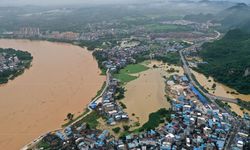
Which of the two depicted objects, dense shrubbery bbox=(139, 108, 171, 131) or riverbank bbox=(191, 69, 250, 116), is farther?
riverbank bbox=(191, 69, 250, 116)

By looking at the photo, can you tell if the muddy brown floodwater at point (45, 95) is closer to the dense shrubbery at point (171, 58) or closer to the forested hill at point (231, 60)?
the dense shrubbery at point (171, 58)

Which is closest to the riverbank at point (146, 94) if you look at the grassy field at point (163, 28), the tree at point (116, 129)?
the tree at point (116, 129)

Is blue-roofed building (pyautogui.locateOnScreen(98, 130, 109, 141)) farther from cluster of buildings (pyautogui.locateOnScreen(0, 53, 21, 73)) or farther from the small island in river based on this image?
cluster of buildings (pyautogui.locateOnScreen(0, 53, 21, 73))

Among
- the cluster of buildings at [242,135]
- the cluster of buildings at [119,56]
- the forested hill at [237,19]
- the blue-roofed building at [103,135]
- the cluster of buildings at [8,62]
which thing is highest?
the forested hill at [237,19]

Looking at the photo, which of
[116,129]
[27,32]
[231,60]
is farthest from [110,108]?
[27,32]

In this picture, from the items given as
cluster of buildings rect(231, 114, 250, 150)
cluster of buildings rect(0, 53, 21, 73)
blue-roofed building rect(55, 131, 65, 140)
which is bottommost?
blue-roofed building rect(55, 131, 65, 140)

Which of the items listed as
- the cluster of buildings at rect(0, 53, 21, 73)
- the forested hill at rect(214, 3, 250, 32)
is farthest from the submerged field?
the forested hill at rect(214, 3, 250, 32)
